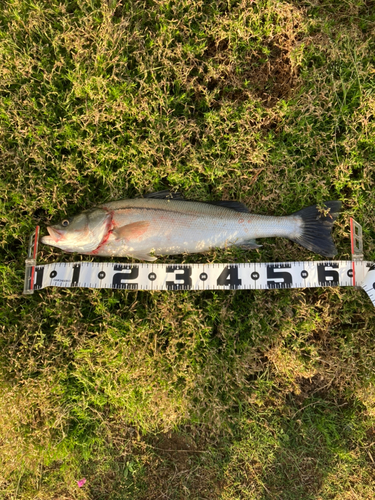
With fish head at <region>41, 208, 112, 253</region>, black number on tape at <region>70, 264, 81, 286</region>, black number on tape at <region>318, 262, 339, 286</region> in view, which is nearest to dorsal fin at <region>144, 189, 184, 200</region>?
fish head at <region>41, 208, 112, 253</region>

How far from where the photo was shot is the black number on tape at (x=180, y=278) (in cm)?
319

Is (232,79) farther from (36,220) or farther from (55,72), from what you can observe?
(36,220)

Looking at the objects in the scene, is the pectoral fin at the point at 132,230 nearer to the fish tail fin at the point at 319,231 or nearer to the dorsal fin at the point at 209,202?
the dorsal fin at the point at 209,202

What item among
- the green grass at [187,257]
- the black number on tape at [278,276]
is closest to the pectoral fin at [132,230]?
the green grass at [187,257]

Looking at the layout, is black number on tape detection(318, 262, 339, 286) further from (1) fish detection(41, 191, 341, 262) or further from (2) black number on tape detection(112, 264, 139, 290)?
(2) black number on tape detection(112, 264, 139, 290)

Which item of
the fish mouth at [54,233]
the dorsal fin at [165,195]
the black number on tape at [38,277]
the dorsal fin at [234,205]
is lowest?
the black number on tape at [38,277]

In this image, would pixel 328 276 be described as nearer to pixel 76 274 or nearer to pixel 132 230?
pixel 132 230

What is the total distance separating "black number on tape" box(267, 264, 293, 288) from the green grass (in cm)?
18

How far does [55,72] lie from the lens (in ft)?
11.0

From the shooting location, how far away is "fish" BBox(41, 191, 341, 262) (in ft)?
A: 10.4

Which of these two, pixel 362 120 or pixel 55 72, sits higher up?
pixel 55 72

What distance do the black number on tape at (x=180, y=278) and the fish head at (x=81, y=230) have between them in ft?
2.61

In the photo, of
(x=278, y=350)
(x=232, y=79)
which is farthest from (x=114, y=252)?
(x=232, y=79)

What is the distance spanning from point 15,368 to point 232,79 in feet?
12.4
